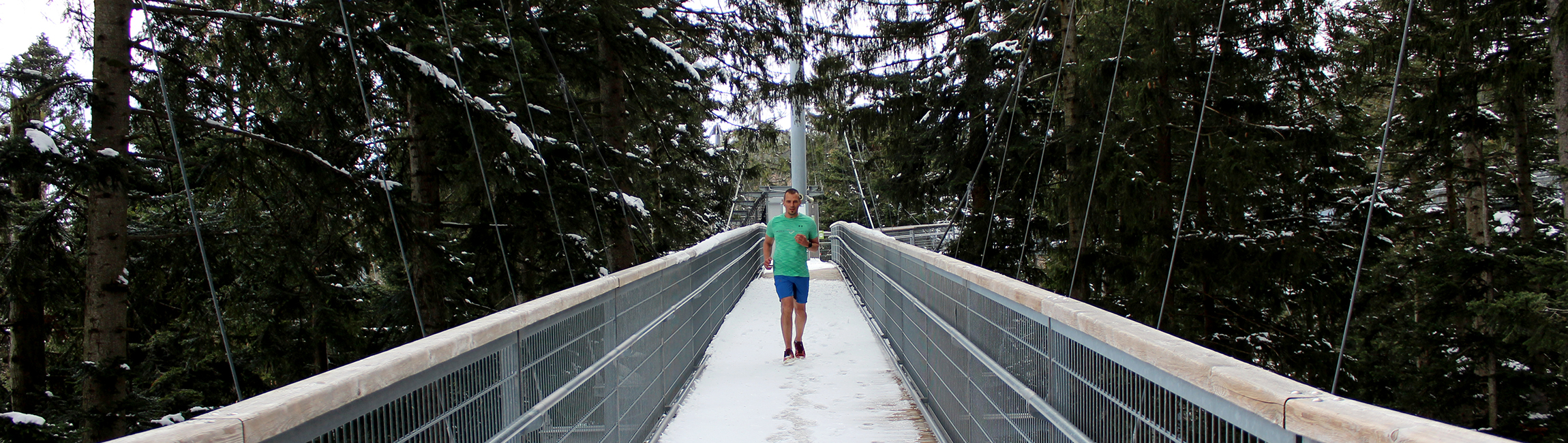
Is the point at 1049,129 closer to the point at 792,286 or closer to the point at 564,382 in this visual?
the point at 792,286

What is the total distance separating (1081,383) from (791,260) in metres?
4.65

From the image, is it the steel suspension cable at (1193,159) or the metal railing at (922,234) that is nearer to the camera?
the steel suspension cable at (1193,159)

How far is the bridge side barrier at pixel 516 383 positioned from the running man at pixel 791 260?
3.13ft

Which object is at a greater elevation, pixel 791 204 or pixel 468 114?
pixel 468 114

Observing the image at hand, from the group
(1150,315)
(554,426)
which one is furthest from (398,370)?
(1150,315)

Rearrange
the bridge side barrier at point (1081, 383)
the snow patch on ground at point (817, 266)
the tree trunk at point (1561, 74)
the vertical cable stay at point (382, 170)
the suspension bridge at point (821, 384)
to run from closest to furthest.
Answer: the bridge side barrier at point (1081, 383) → the suspension bridge at point (821, 384) → the vertical cable stay at point (382, 170) → the tree trunk at point (1561, 74) → the snow patch on ground at point (817, 266)

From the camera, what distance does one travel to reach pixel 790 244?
7.24 m

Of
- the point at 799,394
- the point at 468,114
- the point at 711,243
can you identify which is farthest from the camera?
the point at 711,243

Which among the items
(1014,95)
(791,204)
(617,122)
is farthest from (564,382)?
(1014,95)

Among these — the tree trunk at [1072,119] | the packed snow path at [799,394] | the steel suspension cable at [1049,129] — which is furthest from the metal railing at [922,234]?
the packed snow path at [799,394]

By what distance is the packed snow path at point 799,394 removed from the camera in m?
5.12

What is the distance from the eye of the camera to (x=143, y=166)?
7.47m

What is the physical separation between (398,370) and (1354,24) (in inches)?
565

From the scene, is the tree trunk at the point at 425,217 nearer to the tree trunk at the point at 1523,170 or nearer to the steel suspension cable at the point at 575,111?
the steel suspension cable at the point at 575,111
